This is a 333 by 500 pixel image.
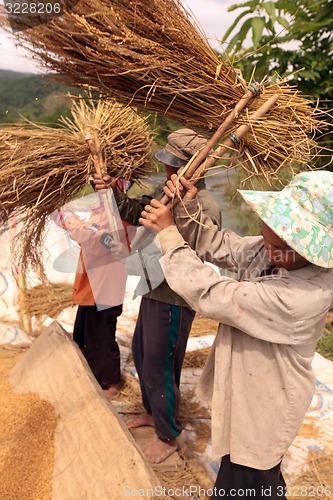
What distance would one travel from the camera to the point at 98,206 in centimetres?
212

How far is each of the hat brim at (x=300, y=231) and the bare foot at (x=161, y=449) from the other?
4.98ft

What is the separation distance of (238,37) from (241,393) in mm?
3150

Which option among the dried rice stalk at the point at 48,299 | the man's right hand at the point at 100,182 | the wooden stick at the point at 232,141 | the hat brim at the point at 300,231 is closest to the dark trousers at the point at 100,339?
the man's right hand at the point at 100,182

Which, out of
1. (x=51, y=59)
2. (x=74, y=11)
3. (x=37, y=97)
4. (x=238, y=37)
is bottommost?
(x=37, y=97)

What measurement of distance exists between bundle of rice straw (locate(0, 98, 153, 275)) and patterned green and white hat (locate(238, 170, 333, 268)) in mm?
965

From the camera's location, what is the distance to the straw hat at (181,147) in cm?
181

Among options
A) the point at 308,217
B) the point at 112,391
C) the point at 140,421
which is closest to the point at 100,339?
the point at 112,391

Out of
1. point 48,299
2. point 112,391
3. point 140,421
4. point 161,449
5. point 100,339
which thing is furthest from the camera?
point 48,299

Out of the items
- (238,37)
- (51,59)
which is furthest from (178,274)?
(238,37)

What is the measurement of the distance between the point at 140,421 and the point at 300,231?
1766 mm

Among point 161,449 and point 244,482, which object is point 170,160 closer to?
point 244,482

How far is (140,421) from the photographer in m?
2.53

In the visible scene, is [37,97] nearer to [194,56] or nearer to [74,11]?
[74,11]

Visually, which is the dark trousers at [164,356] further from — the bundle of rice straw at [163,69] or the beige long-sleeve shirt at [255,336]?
the bundle of rice straw at [163,69]
